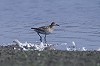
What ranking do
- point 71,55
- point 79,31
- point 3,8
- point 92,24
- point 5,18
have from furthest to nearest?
point 3,8 < point 5,18 < point 92,24 < point 79,31 < point 71,55

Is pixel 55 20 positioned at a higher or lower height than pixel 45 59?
higher

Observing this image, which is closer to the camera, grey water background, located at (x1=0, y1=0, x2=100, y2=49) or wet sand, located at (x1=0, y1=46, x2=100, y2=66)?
wet sand, located at (x1=0, y1=46, x2=100, y2=66)

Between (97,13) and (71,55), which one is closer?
(71,55)

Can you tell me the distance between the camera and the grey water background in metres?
23.7

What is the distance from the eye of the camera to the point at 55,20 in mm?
30844

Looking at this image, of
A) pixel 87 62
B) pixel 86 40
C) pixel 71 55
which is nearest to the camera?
pixel 87 62

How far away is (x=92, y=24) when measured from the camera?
27969 mm

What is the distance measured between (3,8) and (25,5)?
7.93 ft

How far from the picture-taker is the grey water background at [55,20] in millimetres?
23722

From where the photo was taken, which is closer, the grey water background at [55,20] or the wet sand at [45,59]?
the wet sand at [45,59]

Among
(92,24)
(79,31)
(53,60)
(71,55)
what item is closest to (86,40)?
(79,31)

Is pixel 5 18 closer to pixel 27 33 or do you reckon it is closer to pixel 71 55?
pixel 27 33

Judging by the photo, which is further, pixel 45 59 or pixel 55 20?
pixel 55 20

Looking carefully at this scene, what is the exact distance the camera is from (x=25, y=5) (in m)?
38.6
